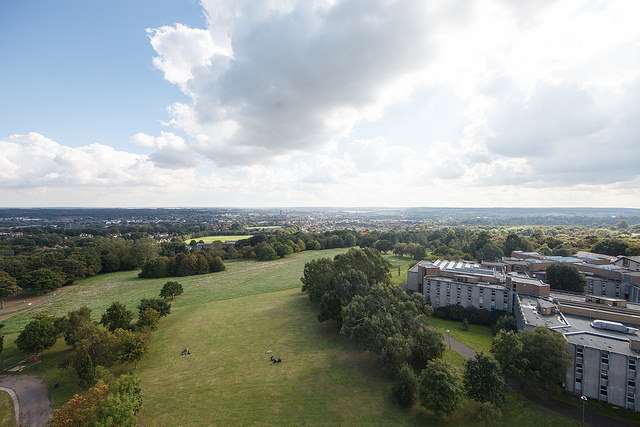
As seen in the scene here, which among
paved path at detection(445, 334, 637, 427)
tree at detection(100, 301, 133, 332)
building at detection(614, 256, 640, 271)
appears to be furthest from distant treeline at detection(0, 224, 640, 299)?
paved path at detection(445, 334, 637, 427)

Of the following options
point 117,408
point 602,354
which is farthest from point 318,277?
point 602,354

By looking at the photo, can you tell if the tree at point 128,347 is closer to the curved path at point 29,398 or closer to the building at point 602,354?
the curved path at point 29,398

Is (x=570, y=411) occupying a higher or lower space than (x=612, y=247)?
lower

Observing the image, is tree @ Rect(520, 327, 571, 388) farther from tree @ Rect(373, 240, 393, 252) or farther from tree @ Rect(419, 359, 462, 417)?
tree @ Rect(373, 240, 393, 252)

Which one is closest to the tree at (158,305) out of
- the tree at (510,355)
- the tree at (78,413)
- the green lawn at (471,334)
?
the tree at (78,413)

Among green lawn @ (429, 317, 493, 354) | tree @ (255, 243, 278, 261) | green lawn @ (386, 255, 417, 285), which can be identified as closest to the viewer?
green lawn @ (429, 317, 493, 354)

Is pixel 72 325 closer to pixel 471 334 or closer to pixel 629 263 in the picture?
pixel 471 334
